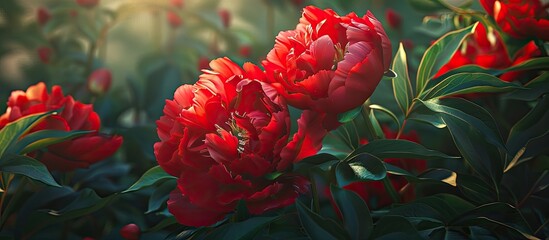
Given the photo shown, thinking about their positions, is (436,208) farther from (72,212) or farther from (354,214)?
(72,212)

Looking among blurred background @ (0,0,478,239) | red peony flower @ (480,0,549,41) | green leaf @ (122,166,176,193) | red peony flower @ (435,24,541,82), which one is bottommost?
blurred background @ (0,0,478,239)

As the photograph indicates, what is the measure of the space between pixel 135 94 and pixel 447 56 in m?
0.58

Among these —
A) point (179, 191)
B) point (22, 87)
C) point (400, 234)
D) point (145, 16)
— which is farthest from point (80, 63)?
point (400, 234)

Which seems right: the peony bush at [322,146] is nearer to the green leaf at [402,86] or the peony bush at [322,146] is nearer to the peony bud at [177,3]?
the green leaf at [402,86]

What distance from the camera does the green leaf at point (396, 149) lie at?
0.58m

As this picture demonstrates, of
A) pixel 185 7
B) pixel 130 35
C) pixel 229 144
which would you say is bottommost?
pixel 130 35

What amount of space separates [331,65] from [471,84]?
121mm

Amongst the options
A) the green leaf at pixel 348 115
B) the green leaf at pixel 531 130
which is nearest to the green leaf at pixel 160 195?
the green leaf at pixel 348 115

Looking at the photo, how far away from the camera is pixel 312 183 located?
0.60 m

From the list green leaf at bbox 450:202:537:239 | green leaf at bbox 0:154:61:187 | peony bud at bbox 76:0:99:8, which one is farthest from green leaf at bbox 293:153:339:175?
peony bud at bbox 76:0:99:8

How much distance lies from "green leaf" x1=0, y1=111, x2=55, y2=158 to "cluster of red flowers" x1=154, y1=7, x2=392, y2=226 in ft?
0.51

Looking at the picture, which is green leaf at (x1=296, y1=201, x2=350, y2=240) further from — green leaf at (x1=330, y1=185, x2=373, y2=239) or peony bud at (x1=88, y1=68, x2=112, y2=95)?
peony bud at (x1=88, y1=68, x2=112, y2=95)

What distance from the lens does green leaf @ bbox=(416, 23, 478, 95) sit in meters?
0.67

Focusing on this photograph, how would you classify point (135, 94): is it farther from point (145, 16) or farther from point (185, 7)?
point (145, 16)
